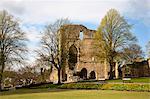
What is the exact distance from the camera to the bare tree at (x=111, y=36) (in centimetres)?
4191

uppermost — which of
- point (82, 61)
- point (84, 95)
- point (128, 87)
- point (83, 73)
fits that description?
point (82, 61)

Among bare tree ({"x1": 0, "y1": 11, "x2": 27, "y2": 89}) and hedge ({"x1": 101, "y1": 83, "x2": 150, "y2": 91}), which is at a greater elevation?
bare tree ({"x1": 0, "y1": 11, "x2": 27, "y2": 89})

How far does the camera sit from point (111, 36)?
42781 mm

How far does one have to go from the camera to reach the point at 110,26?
43.1m

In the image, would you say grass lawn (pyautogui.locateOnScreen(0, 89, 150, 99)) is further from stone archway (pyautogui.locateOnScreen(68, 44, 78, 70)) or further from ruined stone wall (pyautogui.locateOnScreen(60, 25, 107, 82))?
ruined stone wall (pyautogui.locateOnScreen(60, 25, 107, 82))

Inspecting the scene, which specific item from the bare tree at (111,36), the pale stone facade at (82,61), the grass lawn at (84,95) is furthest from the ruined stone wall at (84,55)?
the grass lawn at (84,95)

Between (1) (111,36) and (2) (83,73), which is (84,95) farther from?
(2) (83,73)

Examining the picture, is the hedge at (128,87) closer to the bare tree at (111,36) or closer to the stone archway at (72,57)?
the bare tree at (111,36)

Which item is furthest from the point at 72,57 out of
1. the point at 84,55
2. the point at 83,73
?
the point at 83,73

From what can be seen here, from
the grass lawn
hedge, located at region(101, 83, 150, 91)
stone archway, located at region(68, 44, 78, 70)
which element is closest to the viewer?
the grass lawn

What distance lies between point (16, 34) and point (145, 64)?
23.6 metres

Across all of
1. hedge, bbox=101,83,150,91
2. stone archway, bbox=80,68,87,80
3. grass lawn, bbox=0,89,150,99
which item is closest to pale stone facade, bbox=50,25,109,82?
stone archway, bbox=80,68,87,80

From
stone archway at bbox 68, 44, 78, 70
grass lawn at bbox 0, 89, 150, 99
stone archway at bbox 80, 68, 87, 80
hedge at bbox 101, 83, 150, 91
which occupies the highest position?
stone archway at bbox 68, 44, 78, 70

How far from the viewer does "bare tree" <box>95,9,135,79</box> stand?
41.9 meters
